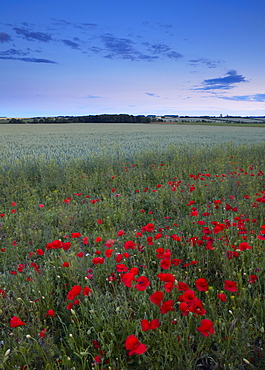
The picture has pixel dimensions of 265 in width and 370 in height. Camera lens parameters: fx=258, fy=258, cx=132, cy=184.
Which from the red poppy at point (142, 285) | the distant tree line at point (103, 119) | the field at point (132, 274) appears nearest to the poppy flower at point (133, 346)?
the field at point (132, 274)

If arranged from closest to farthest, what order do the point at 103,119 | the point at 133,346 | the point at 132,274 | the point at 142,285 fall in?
the point at 133,346 < the point at 142,285 < the point at 132,274 < the point at 103,119

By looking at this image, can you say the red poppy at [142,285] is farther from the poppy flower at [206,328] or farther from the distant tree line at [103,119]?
the distant tree line at [103,119]

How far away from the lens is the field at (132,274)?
190 cm

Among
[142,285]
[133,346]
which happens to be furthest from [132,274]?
[133,346]

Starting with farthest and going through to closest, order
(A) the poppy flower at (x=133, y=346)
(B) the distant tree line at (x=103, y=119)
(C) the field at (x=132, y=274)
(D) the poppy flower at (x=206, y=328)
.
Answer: (B) the distant tree line at (x=103, y=119) < (C) the field at (x=132, y=274) < (D) the poppy flower at (x=206, y=328) < (A) the poppy flower at (x=133, y=346)

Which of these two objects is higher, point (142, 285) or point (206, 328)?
point (142, 285)

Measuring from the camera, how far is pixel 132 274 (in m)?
1.94

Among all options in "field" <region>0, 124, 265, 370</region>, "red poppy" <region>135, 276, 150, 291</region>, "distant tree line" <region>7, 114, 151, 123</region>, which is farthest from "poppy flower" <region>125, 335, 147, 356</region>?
"distant tree line" <region>7, 114, 151, 123</region>

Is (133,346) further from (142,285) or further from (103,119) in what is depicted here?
(103,119)

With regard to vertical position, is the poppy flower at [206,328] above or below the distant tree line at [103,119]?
below

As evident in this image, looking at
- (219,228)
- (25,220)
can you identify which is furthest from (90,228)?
(219,228)

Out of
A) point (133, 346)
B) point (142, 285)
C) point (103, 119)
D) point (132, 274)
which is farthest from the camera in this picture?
point (103, 119)

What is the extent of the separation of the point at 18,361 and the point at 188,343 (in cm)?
132

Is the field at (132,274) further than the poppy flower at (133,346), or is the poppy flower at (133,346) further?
the field at (132,274)
